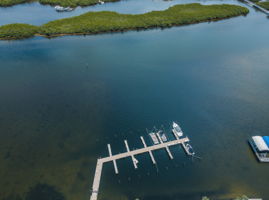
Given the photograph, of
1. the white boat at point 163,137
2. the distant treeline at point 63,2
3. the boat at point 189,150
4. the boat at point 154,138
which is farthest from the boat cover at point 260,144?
the distant treeline at point 63,2

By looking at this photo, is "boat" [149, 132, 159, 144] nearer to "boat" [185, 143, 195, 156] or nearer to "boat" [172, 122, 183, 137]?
"boat" [172, 122, 183, 137]

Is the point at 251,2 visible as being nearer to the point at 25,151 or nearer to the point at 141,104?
the point at 141,104

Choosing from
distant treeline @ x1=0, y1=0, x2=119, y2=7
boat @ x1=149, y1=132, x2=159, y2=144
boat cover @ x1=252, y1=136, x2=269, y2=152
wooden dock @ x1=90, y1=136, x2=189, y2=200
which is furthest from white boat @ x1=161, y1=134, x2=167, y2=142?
distant treeline @ x1=0, y1=0, x2=119, y2=7

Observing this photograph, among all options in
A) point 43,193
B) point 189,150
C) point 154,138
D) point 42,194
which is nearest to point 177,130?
point 189,150

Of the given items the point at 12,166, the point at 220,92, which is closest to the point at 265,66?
the point at 220,92

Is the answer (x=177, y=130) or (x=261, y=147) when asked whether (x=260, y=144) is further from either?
(x=177, y=130)
